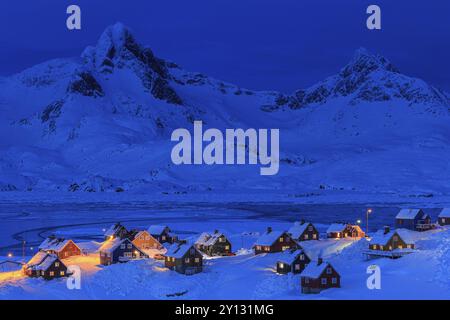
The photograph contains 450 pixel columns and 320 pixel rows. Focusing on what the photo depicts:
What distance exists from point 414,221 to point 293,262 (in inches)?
805

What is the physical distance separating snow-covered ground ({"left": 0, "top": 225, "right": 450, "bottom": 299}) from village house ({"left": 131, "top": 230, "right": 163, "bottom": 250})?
7.85m

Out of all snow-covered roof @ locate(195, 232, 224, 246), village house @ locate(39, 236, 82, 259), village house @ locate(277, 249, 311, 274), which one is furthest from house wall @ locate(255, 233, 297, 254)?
village house @ locate(39, 236, 82, 259)

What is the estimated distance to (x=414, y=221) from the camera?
Result: 5809cm

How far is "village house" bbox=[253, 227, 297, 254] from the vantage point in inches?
1978

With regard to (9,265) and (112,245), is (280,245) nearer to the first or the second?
(112,245)

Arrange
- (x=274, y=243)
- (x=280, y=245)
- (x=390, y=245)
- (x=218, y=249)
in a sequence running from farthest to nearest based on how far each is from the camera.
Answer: (x=218, y=249)
(x=280, y=245)
(x=274, y=243)
(x=390, y=245)

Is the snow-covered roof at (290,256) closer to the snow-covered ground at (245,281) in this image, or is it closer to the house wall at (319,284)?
the snow-covered ground at (245,281)

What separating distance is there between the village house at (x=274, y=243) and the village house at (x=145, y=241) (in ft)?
33.6

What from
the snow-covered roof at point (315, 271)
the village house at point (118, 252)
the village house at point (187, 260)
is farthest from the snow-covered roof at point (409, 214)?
the village house at point (118, 252)

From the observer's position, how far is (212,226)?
7488 cm

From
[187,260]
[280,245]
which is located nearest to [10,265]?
[187,260]

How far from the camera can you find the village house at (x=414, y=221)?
190 ft

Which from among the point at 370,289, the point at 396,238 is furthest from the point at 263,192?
the point at 370,289
